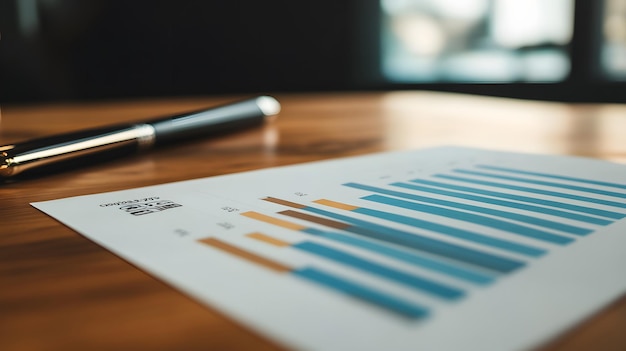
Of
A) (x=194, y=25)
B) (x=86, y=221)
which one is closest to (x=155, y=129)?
(x=86, y=221)

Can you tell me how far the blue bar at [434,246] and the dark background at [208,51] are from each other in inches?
65.9

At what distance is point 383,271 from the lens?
0.72 feet

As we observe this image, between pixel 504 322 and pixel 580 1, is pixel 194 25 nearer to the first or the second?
pixel 580 1

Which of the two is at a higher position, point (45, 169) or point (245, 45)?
point (245, 45)

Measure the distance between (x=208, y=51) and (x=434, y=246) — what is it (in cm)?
193

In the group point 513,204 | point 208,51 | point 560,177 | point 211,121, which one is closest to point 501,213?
point 513,204

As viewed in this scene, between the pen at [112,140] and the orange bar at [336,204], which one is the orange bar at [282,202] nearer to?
the orange bar at [336,204]

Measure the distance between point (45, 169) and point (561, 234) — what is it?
13.6 inches

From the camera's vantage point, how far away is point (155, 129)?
55 cm

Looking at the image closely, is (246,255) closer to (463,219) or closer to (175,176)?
(463,219)

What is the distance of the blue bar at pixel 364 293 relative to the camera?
19 centimetres

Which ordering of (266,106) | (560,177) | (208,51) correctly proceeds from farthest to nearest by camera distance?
1. (208,51)
2. (266,106)
3. (560,177)

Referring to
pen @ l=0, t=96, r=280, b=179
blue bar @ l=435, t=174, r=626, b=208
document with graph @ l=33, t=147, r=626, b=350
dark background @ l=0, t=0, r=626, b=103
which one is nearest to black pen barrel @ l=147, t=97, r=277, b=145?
pen @ l=0, t=96, r=280, b=179

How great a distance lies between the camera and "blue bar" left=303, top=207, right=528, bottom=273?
23 centimetres
